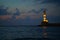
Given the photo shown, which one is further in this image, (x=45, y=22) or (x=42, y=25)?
(x=42, y=25)

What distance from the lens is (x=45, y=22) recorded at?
140 meters

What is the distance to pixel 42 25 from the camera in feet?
497

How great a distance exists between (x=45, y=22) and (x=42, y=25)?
12158mm
